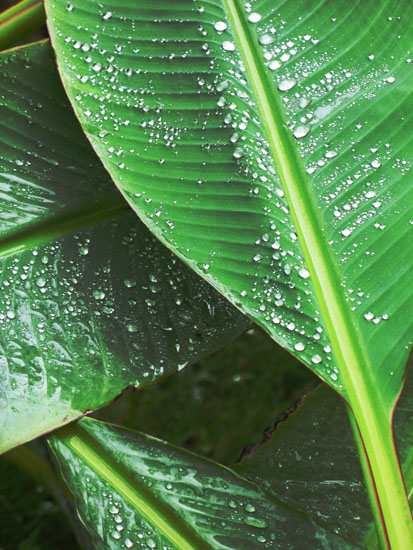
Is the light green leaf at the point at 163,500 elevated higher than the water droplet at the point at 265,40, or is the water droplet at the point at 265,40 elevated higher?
the water droplet at the point at 265,40

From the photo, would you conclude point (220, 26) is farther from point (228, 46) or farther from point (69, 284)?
point (69, 284)

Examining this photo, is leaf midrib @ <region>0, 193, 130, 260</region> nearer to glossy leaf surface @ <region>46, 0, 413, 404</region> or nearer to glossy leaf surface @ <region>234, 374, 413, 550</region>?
glossy leaf surface @ <region>46, 0, 413, 404</region>

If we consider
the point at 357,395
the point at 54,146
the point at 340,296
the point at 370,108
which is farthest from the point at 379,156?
the point at 54,146

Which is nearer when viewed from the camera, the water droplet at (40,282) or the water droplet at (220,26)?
the water droplet at (220,26)

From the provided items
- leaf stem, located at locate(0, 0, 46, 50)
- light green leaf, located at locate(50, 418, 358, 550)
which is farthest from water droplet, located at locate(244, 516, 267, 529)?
leaf stem, located at locate(0, 0, 46, 50)

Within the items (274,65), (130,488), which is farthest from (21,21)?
(130,488)

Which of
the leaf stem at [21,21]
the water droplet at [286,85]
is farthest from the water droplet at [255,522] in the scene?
the leaf stem at [21,21]

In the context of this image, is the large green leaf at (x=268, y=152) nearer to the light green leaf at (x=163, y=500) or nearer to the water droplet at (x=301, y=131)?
the water droplet at (x=301, y=131)
